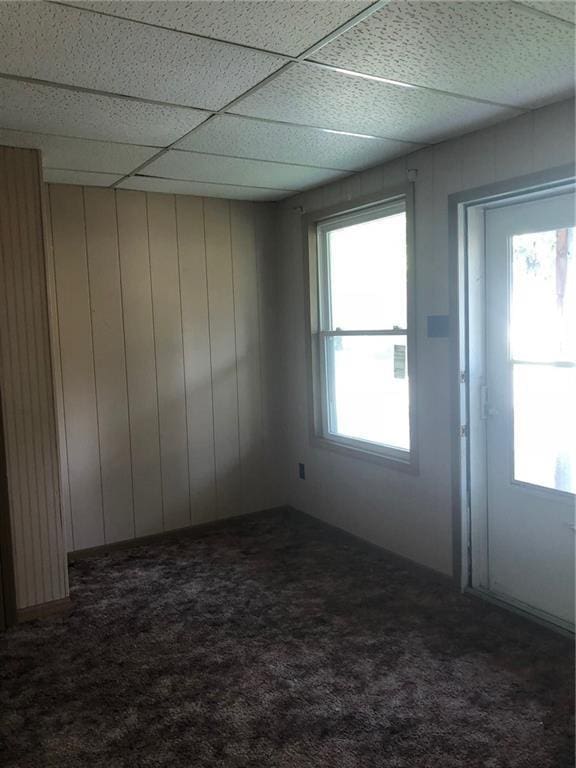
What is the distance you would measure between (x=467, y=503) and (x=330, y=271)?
6.28ft

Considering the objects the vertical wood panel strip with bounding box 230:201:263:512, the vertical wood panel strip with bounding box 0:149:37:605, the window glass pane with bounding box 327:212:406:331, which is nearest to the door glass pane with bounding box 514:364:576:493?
the window glass pane with bounding box 327:212:406:331

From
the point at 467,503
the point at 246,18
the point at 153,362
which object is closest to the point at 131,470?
the point at 153,362

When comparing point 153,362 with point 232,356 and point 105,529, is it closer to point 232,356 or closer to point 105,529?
point 232,356

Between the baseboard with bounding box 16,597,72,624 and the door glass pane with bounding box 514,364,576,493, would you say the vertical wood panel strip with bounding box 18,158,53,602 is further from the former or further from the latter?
the door glass pane with bounding box 514,364,576,493

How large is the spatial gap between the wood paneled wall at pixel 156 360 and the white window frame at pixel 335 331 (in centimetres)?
51

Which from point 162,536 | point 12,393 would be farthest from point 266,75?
point 162,536

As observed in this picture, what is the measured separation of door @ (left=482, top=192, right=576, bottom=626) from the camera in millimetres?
2814

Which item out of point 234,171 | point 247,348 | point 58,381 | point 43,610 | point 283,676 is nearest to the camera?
point 283,676

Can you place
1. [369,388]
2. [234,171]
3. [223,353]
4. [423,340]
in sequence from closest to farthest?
[423,340]
[234,171]
[369,388]
[223,353]

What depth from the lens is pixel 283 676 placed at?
2615mm

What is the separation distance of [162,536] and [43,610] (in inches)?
47.0

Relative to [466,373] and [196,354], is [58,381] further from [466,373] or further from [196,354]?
[466,373]

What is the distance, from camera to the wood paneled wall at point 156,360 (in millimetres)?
4020

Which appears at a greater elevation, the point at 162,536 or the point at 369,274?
the point at 369,274
